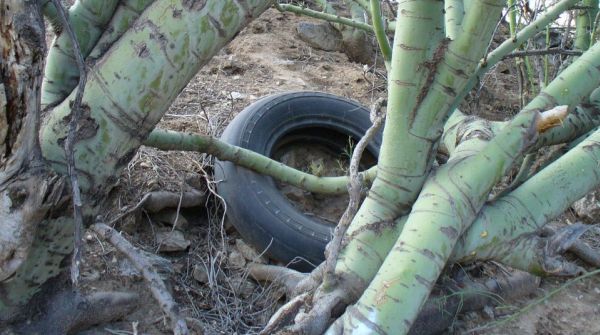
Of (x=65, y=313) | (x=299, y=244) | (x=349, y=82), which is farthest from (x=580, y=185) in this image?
(x=349, y=82)

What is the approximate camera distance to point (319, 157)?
15.5 feet

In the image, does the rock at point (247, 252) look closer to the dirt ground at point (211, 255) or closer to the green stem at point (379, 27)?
the dirt ground at point (211, 255)

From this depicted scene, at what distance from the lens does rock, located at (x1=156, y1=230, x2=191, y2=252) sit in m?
3.65

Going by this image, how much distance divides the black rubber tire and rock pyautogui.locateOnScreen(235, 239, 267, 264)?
4cm

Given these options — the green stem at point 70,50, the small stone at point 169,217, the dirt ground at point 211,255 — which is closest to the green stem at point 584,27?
the dirt ground at point 211,255

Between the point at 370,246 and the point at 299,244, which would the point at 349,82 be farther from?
the point at 370,246

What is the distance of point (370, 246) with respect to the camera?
268 cm

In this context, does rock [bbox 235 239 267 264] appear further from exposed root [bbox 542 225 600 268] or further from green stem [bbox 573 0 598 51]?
green stem [bbox 573 0 598 51]

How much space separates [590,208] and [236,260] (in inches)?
94.2

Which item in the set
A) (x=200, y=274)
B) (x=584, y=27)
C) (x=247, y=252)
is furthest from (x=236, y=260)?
(x=584, y=27)

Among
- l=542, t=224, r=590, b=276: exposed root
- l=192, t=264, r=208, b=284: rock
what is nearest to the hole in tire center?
l=192, t=264, r=208, b=284: rock

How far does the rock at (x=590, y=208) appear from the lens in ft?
14.6

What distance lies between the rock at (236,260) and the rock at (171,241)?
248 mm

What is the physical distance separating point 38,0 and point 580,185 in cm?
213
